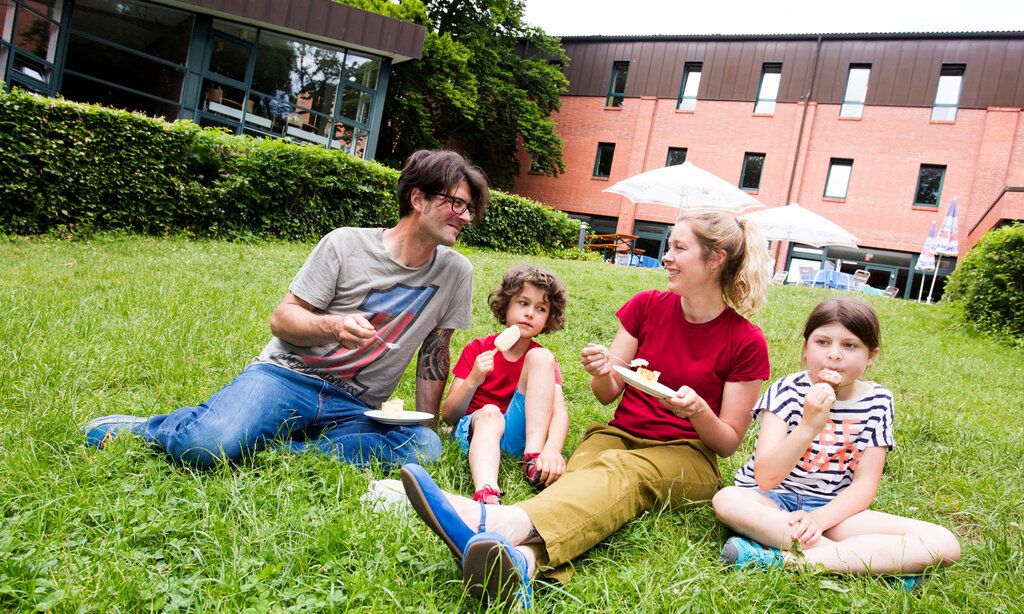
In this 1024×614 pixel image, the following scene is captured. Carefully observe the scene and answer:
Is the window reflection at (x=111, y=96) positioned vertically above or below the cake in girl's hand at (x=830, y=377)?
above

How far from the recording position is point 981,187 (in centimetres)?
2234

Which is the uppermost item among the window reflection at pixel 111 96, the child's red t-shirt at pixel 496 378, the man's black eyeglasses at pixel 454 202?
the window reflection at pixel 111 96

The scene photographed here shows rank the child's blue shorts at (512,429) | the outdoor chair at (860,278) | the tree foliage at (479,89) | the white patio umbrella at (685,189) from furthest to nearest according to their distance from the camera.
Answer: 1. the tree foliage at (479,89)
2. the outdoor chair at (860,278)
3. the white patio umbrella at (685,189)
4. the child's blue shorts at (512,429)

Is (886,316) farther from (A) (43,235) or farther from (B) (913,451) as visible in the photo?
(A) (43,235)

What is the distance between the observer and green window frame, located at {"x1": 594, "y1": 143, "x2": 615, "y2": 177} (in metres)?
28.4

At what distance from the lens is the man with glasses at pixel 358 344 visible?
2.62m

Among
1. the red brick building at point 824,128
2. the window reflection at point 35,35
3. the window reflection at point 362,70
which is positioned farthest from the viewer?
the red brick building at point 824,128

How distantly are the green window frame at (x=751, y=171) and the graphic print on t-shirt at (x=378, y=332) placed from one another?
25.2m

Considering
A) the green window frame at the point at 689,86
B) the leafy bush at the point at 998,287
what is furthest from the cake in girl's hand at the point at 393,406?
the green window frame at the point at 689,86

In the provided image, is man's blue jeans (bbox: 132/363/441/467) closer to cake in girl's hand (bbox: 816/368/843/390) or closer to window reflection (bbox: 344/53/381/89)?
cake in girl's hand (bbox: 816/368/843/390)

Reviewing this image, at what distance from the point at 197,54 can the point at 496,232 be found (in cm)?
793

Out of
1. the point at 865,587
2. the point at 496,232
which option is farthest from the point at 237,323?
the point at 496,232

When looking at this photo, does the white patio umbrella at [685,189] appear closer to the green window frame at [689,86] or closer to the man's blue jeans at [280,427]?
the man's blue jeans at [280,427]

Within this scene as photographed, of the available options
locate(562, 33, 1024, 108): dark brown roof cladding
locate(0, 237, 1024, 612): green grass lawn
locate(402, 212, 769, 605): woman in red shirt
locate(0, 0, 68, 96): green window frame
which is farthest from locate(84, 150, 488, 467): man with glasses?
locate(562, 33, 1024, 108): dark brown roof cladding
